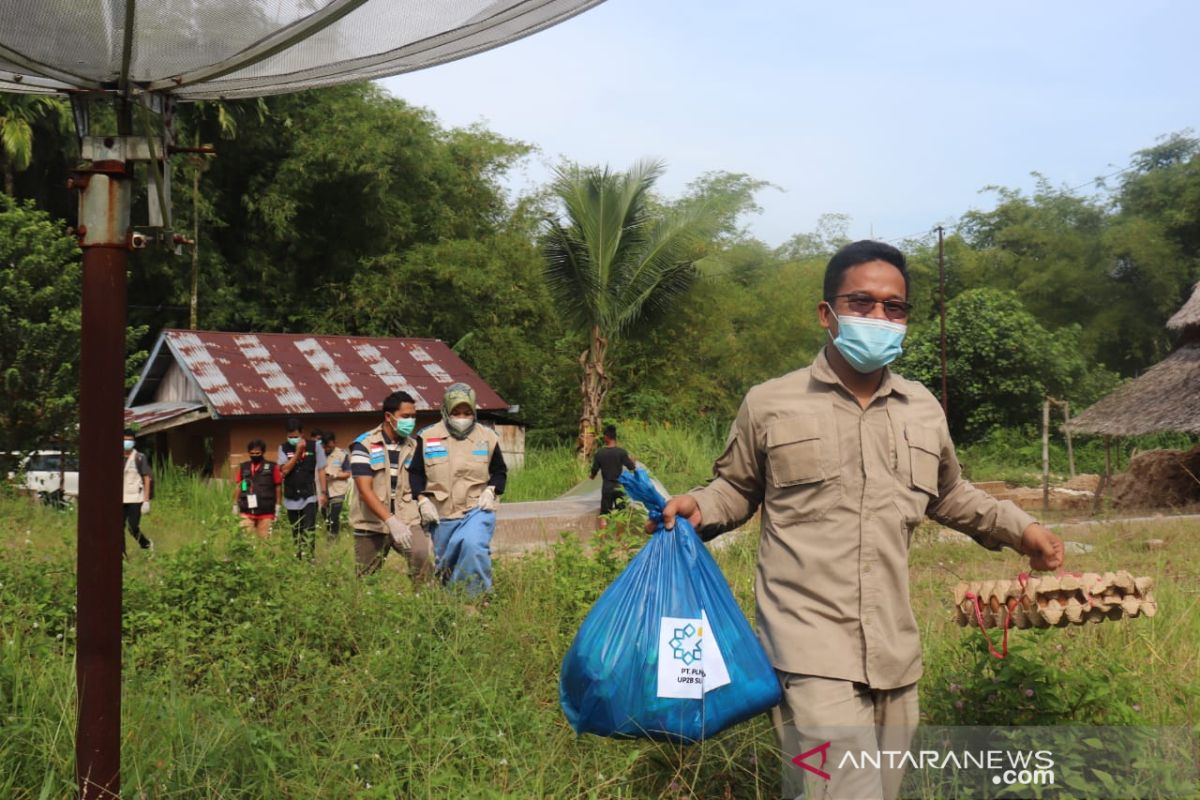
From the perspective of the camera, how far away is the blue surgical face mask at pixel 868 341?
2941mm

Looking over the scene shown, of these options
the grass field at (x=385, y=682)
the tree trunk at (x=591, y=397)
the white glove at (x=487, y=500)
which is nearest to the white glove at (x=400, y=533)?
the grass field at (x=385, y=682)

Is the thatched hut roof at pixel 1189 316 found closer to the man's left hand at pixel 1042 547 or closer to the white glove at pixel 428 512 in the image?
the white glove at pixel 428 512

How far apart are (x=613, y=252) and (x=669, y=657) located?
17.0 metres

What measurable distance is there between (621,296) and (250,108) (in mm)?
11984

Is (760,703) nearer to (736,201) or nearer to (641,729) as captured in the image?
(641,729)

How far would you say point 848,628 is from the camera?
2.82 metres

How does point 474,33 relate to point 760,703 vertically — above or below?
above

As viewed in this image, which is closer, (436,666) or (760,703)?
(760,703)

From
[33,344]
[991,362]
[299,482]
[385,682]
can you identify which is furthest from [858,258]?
[991,362]

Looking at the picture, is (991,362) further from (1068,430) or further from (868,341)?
(868,341)

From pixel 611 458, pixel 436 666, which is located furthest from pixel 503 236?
pixel 436 666

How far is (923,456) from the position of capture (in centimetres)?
299

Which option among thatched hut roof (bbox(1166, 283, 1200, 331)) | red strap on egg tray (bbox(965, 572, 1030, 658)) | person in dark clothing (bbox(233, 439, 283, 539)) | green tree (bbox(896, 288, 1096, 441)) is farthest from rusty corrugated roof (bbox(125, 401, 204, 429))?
red strap on egg tray (bbox(965, 572, 1030, 658))

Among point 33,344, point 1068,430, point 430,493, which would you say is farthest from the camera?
point 1068,430
